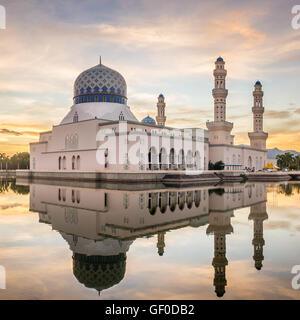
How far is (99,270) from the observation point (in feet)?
11.3

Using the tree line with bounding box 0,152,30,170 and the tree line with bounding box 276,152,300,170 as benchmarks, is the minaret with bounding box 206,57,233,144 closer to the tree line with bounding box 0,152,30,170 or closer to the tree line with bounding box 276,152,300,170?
the tree line with bounding box 276,152,300,170

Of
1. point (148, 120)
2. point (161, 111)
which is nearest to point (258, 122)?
point (161, 111)

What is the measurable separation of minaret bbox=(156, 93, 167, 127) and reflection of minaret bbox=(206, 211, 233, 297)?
31781mm

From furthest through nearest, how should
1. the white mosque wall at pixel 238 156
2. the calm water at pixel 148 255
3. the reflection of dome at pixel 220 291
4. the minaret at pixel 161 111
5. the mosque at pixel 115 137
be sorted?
the minaret at pixel 161 111
the white mosque wall at pixel 238 156
the mosque at pixel 115 137
the calm water at pixel 148 255
the reflection of dome at pixel 220 291

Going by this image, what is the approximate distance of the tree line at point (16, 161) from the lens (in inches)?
2024

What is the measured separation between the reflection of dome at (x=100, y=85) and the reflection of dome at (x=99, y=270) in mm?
23812

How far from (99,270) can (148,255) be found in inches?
29.2

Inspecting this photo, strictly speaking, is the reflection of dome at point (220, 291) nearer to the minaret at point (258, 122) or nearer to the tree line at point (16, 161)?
the minaret at point (258, 122)

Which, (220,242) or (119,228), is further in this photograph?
(119,228)

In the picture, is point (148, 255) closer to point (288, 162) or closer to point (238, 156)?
point (238, 156)

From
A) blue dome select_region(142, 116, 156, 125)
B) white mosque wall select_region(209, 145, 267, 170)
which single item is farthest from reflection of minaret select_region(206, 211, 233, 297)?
blue dome select_region(142, 116, 156, 125)

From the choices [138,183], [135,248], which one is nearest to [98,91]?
[138,183]

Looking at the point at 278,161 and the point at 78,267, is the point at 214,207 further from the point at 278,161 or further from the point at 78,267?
the point at 278,161

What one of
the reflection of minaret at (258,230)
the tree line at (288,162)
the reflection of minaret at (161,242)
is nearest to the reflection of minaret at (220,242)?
the reflection of minaret at (258,230)
